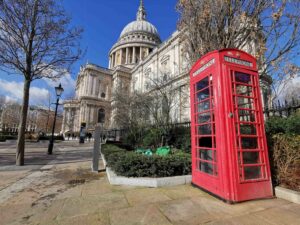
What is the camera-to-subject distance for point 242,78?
361cm

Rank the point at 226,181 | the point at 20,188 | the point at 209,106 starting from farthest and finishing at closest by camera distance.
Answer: the point at 20,188 < the point at 209,106 < the point at 226,181

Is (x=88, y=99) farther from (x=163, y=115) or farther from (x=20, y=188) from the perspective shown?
(x=20, y=188)

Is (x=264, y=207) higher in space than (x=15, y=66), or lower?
lower

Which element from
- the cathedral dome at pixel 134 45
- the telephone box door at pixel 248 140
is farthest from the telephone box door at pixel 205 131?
the cathedral dome at pixel 134 45

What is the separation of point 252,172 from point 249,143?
552 mm

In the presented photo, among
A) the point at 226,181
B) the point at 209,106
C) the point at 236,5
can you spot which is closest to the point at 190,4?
the point at 236,5

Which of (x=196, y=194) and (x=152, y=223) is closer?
(x=152, y=223)

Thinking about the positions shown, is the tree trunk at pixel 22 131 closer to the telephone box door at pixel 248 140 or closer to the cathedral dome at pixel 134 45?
the telephone box door at pixel 248 140

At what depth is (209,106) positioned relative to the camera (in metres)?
3.77

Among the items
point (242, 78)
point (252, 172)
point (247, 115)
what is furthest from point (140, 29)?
point (252, 172)

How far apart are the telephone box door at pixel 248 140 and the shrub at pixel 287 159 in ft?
1.75

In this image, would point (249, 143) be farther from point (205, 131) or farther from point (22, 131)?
point (22, 131)

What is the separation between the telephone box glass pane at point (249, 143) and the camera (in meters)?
3.37

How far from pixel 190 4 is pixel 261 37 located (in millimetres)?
2782
